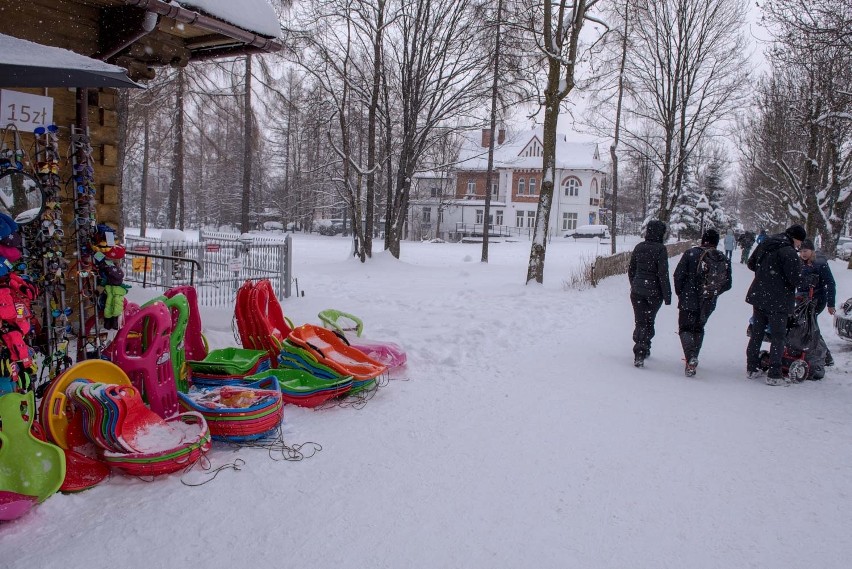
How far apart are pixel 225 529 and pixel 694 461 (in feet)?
11.4

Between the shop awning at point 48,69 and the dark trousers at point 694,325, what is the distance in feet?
21.5

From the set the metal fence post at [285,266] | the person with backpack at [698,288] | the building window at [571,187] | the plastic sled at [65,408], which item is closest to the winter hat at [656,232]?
the person with backpack at [698,288]

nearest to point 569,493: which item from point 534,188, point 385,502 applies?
point 385,502

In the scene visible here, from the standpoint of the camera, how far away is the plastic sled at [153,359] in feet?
14.5

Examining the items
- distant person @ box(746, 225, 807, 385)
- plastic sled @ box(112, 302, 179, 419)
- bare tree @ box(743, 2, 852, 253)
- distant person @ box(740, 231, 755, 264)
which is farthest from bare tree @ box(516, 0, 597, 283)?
distant person @ box(740, 231, 755, 264)

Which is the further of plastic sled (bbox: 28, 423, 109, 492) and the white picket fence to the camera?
the white picket fence

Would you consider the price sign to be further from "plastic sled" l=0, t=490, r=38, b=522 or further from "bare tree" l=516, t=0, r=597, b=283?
"bare tree" l=516, t=0, r=597, b=283

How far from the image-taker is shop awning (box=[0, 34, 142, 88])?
3.75 meters

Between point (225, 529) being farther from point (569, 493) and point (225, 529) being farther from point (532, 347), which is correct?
point (532, 347)

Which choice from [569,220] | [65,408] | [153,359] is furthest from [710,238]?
[569,220]

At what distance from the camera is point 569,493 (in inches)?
157

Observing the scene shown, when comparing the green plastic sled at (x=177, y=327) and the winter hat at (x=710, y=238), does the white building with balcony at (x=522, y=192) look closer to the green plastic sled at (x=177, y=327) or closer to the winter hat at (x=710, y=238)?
the winter hat at (x=710, y=238)

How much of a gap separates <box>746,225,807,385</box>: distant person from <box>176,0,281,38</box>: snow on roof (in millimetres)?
6500

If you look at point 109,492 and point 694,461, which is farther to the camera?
point 694,461
